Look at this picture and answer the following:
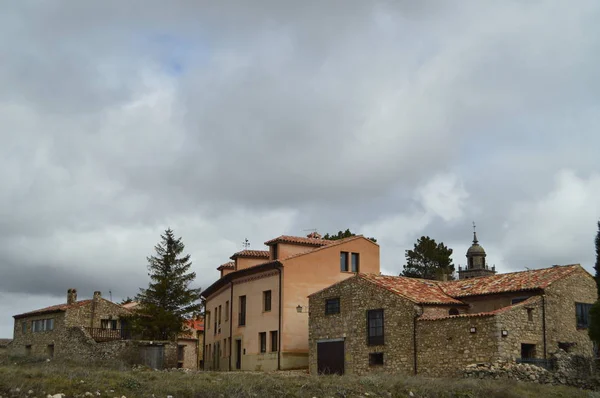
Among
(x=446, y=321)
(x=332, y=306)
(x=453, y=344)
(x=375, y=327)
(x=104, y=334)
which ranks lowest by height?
(x=104, y=334)

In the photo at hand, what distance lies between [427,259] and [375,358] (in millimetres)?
41529

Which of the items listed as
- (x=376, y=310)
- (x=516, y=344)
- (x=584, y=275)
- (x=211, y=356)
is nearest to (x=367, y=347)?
(x=376, y=310)

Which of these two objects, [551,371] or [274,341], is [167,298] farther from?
[551,371]

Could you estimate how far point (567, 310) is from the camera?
35.8m

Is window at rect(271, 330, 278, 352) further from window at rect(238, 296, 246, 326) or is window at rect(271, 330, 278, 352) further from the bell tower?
the bell tower

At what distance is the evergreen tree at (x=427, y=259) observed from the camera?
75562 millimetres

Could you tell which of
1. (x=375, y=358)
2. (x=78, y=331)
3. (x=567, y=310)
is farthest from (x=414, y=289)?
(x=78, y=331)

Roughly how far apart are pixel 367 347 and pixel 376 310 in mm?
1985

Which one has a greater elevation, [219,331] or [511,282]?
[511,282]

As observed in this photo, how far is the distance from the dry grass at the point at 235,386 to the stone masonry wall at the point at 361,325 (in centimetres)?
467

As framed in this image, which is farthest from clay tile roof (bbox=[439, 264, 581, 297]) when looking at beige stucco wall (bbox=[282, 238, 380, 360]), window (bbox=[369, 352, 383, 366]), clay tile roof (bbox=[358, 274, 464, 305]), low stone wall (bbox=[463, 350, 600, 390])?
beige stucco wall (bbox=[282, 238, 380, 360])

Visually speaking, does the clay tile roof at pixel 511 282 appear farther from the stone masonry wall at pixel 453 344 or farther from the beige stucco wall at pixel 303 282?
the beige stucco wall at pixel 303 282

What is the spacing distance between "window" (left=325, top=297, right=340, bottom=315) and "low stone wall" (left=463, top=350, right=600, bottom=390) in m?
8.93

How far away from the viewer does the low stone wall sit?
3084 centimetres
